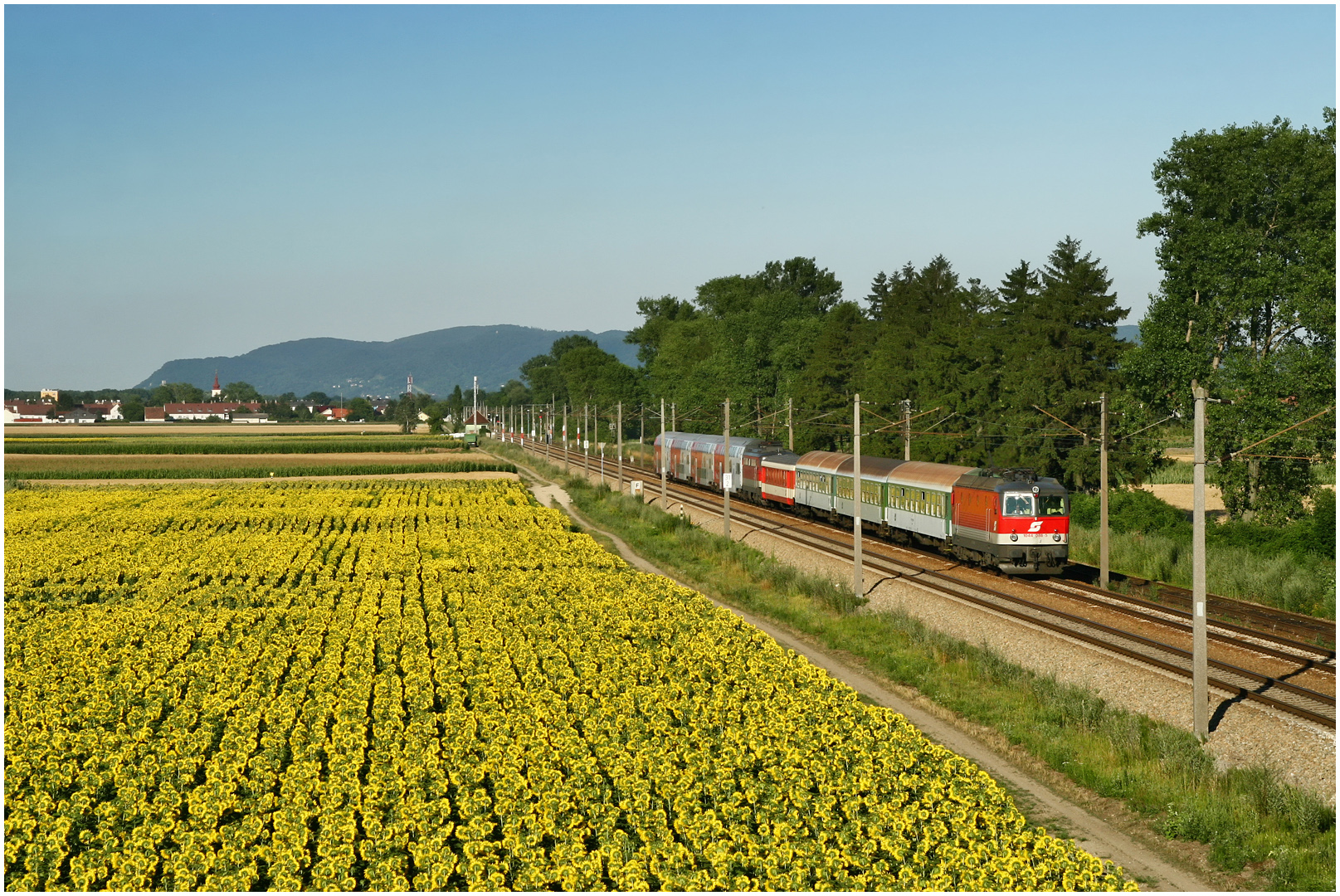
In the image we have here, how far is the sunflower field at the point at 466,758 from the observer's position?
43.1 feet

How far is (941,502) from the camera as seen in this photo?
40156 millimetres

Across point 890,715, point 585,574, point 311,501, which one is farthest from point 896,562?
point 311,501

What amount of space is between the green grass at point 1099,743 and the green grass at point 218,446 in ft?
300

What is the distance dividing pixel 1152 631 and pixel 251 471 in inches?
3035

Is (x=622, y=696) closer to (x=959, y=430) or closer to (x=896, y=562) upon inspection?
(x=896, y=562)

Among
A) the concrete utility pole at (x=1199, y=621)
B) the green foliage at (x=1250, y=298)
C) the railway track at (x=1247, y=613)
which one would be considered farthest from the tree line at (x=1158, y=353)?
the concrete utility pole at (x=1199, y=621)

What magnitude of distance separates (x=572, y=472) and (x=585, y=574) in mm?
63767

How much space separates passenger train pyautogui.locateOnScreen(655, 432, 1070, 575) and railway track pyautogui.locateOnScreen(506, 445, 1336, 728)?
3.29 ft

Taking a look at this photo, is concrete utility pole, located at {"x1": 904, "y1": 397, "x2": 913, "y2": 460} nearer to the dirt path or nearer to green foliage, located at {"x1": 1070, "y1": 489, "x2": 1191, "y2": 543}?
green foliage, located at {"x1": 1070, "y1": 489, "x2": 1191, "y2": 543}

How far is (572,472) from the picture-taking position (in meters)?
97.0

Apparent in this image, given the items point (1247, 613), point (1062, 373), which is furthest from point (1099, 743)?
point (1062, 373)

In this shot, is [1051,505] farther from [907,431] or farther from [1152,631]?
[907,431]

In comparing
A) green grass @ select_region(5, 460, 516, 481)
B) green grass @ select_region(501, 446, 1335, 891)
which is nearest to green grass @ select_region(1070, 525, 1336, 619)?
green grass @ select_region(501, 446, 1335, 891)

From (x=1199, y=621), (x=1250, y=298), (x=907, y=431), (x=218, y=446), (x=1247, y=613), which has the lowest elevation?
(x=1247, y=613)
